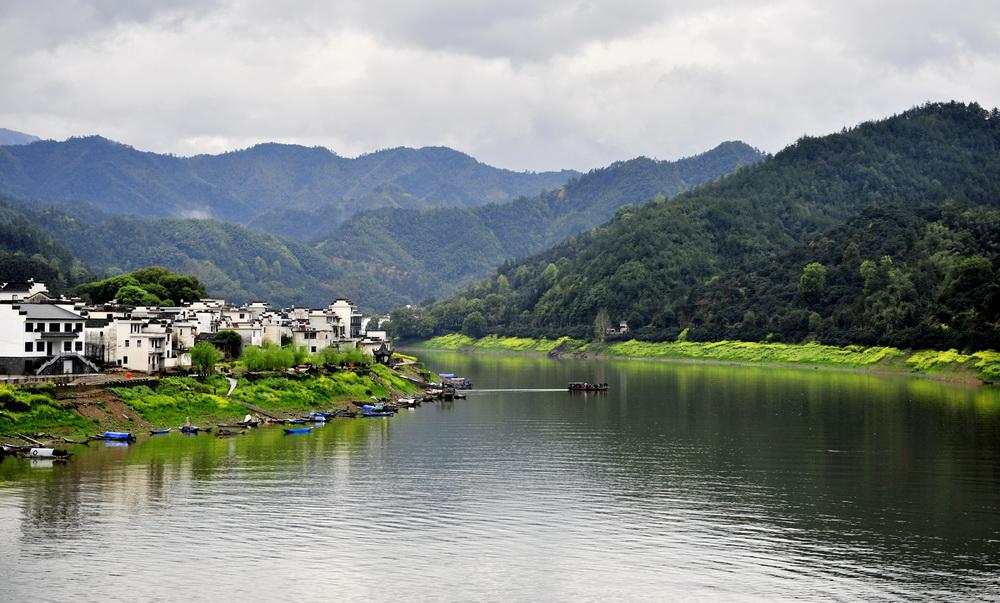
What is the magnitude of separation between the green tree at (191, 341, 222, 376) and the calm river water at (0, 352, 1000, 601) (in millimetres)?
11057

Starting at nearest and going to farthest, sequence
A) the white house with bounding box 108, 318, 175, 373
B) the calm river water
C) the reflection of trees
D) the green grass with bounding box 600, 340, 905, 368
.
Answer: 1. the calm river water
2. the reflection of trees
3. the white house with bounding box 108, 318, 175, 373
4. the green grass with bounding box 600, 340, 905, 368

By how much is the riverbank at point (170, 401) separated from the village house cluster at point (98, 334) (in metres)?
6.03

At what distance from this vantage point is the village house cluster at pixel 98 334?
257 ft

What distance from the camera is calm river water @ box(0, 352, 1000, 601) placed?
38.3 metres

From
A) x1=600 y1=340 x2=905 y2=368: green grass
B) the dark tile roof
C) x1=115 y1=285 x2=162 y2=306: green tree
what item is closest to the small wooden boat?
the dark tile roof

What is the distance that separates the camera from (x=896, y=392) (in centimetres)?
11156

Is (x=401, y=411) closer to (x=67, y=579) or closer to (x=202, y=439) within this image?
(x=202, y=439)

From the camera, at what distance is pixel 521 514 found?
4912 centimetres

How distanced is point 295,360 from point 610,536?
6021cm

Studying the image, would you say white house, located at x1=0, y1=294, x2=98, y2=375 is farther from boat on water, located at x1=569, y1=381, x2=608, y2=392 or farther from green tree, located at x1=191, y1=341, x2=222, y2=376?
boat on water, located at x1=569, y1=381, x2=608, y2=392

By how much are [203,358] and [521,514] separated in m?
44.2

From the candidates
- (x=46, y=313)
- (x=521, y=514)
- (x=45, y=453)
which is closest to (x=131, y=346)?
(x=46, y=313)

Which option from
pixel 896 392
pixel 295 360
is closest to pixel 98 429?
pixel 295 360

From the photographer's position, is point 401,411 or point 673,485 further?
point 401,411
